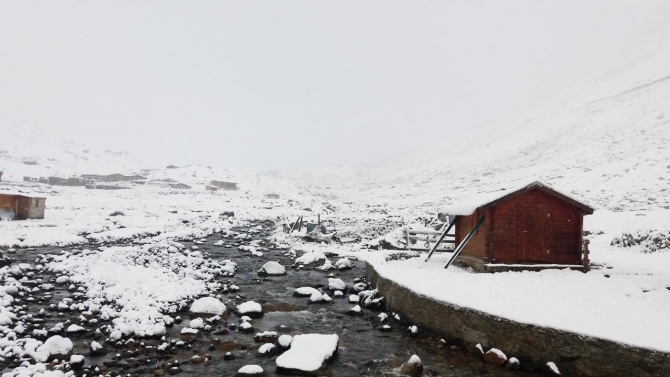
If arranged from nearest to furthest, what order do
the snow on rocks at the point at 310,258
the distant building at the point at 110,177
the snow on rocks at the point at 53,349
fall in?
the snow on rocks at the point at 53,349 → the snow on rocks at the point at 310,258 → the distant building at the point at 110,177

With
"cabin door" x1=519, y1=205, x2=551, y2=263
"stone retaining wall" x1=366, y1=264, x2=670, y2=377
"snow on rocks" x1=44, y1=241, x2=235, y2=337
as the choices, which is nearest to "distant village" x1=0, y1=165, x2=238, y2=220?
"snow on rocks" x1=44, y1=241, x2=235, y2=337

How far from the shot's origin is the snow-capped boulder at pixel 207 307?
1205 cm

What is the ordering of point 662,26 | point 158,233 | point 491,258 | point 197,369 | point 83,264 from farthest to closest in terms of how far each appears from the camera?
1. point 662,26
2. point 158,233
3. point 83,264
4. point 491,258
5. point 197,369

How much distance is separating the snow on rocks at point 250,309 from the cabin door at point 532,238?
31.6 ft

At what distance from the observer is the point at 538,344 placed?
340 inches

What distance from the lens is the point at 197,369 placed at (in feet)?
27.9

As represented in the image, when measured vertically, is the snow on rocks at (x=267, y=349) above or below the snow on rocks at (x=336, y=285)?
below

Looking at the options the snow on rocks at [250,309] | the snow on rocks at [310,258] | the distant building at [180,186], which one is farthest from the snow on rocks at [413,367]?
the distant building at [180,186]

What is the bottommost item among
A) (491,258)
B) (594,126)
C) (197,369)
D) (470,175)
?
(197,369)

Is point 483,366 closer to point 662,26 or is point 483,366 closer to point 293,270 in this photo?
point 293,270

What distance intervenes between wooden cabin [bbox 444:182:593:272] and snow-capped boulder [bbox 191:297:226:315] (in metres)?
9.37

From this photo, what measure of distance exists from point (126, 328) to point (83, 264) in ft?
26.0

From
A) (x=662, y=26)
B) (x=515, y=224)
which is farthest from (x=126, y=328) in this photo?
(x=662, y=26)

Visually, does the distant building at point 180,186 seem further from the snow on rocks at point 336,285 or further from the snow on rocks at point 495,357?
the snow on rocks at point 495,357
